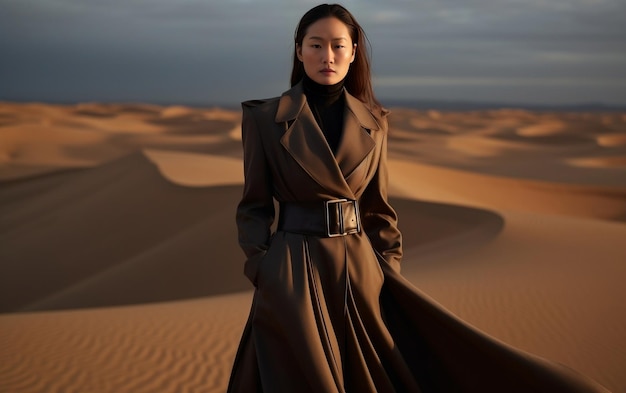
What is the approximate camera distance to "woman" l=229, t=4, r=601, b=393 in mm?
2555

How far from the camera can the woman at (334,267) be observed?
2555 mm

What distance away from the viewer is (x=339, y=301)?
2615 millimetres

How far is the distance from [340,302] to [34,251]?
1262 cm

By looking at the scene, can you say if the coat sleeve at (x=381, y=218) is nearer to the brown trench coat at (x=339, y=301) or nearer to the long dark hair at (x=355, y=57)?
the brown trench coat at (x=339, y=301)

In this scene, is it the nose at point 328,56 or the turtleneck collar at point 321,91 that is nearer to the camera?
the nose at point 328,56

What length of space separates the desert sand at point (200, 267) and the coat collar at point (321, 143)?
2889 millimetres

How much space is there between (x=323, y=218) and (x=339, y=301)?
1.10 ft

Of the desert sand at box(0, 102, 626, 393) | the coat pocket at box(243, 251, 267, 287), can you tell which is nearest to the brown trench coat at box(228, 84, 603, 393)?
the coat pocket at box(243, 251, 267, 287)

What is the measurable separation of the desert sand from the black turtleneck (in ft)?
9.42

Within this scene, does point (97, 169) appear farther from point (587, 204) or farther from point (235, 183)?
point (587, 204)

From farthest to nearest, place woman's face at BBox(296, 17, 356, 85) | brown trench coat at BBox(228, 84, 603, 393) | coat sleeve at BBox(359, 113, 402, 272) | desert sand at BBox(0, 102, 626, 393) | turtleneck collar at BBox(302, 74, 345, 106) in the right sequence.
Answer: desert sand at BBox(0, 102, 626, 393) → coat sleeve at BBox(359, 113, 402, 272) → turtleneck collar at BBox(302, 74, 345, 106) → woman's face at BBox(296, 17, 356, 85) → brown trench coat at BBox(228, 84, 603, 393)

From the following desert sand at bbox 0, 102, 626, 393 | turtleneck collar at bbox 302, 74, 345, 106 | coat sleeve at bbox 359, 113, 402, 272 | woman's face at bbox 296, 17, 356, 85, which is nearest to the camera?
woman's face at bbox 296, 17, 356, 85

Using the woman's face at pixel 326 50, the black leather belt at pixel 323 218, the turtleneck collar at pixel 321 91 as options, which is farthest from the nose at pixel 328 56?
the black leather belt at pixel 323 218

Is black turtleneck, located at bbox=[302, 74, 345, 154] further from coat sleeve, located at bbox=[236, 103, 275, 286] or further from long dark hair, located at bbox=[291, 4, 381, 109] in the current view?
coat sleeve, located at bbox=[236, 103, 275, 286]
